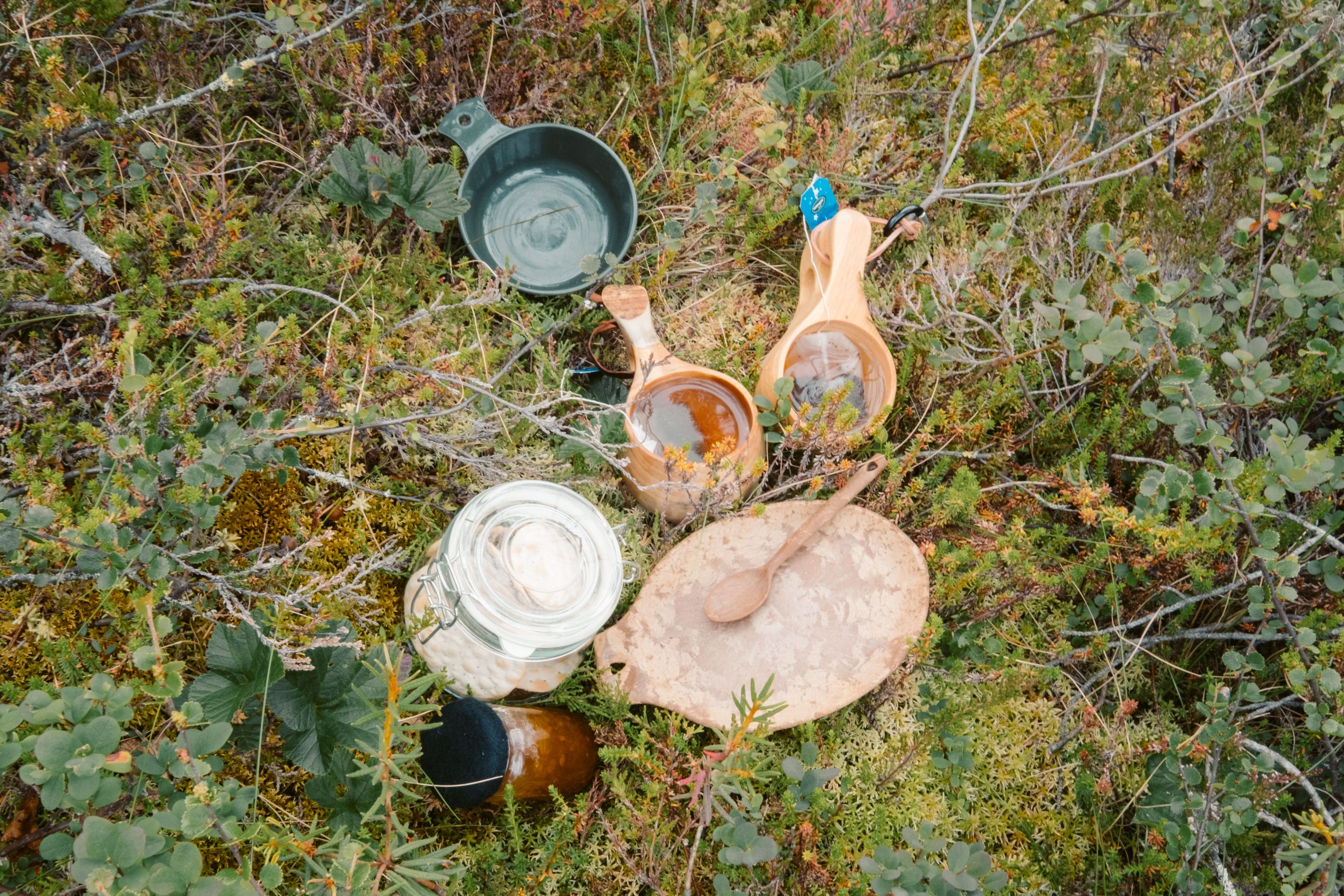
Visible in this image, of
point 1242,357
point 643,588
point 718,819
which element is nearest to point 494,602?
point 643,588

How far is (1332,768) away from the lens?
1.96 meters

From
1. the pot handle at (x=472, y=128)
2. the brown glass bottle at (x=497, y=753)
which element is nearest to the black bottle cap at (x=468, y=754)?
the brown glass bottle at (x=497, y=753)

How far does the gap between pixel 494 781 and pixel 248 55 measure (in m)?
1.88

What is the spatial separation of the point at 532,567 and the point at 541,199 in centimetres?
118

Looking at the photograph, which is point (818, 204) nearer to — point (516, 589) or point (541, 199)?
point (541, 199)

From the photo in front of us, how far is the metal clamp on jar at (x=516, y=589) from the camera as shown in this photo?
1.74 meters

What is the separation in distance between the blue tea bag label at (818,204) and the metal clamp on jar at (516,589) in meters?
1.03

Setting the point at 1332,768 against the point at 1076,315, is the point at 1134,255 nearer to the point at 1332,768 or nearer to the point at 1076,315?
the point at 1076,315

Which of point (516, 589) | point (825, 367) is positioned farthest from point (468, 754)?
point (825, 367)

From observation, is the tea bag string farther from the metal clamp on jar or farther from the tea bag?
the metal clamp on jar

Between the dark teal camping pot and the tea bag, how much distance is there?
544 millimetres

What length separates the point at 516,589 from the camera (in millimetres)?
1787

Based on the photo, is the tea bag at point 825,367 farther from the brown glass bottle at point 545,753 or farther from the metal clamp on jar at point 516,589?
the brown glass bottle at point 545,753

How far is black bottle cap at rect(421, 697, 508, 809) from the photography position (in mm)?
1735
